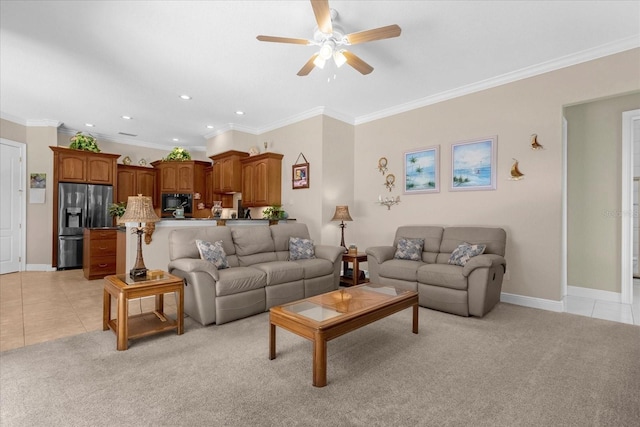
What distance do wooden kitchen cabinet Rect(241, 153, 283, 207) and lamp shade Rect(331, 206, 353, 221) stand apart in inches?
58.2

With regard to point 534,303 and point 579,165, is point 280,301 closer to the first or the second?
point 534,303

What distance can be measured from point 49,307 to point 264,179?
3680 mm

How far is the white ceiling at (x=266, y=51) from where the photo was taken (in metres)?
2.85

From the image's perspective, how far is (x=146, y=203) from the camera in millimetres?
3059

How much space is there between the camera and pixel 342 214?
5.23m

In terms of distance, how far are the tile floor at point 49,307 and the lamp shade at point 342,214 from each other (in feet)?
8.74

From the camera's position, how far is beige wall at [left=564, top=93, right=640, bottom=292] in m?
4.07

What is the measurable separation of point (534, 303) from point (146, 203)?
4.55 metres

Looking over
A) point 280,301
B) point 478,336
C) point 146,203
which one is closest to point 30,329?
point 146,203

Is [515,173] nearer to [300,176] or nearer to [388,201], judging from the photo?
[388,201]

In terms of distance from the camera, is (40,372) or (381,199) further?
(381,199)

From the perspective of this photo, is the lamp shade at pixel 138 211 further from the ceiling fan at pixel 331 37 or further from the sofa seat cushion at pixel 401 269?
the sofa seat cushion at pixel 401 269

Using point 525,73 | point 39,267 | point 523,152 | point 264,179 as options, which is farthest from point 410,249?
point 39,267

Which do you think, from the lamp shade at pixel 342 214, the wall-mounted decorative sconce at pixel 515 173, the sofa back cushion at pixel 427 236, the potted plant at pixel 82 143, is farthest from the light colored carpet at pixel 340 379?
the potted plant at pixel 82 143
